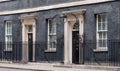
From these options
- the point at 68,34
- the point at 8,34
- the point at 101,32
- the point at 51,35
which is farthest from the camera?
the point at 8,34

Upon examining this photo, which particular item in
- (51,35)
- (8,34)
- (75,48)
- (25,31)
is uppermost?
(25,31)

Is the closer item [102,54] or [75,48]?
[102,54]

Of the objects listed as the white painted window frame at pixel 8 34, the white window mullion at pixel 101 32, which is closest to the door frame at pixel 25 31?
the white painted window frame at pixel 8 34

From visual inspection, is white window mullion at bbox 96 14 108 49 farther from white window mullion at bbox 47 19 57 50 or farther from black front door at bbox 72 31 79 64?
white window mullion at bbox 47 19 57 50

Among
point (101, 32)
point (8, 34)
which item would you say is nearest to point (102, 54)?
point (101, 32)

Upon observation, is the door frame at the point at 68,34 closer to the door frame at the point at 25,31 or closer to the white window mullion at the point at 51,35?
the white window mullion at the point at 51,35

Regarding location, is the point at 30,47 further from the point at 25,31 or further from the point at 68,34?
the point at 68,34

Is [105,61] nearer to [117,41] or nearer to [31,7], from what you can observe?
[117,41]

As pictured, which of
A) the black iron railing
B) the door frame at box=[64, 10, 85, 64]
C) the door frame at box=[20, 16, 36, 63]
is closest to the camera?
the black iron railing

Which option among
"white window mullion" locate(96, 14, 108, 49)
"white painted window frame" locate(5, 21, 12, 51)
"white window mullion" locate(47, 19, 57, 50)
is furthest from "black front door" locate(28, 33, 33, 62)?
"white window mullion" locate(96, 14, 108, 49)

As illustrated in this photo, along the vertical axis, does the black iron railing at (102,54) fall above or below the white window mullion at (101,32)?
below

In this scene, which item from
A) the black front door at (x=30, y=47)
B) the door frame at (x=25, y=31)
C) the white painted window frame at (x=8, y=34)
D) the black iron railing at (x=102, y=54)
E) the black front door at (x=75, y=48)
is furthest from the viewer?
the white painted window frame at (x=8, y=34)

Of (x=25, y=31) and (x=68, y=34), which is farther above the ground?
(x=25, y=31)

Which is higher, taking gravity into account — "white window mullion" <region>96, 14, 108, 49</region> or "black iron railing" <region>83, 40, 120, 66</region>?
"white window mullion" <region>96, 14, 108, 49</region>
